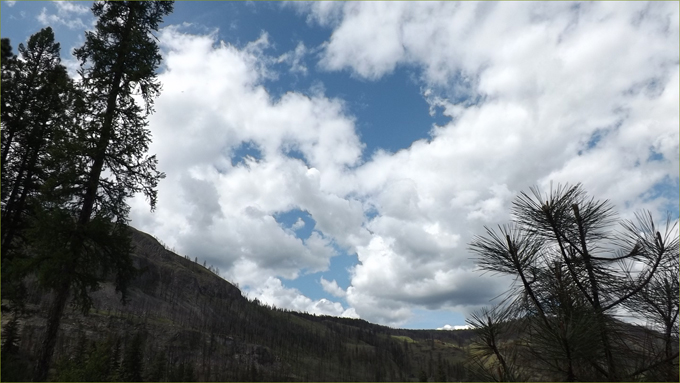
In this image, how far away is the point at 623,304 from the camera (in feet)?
13.6

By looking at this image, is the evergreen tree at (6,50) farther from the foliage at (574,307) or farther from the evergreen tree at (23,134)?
the foliage at (574,307)

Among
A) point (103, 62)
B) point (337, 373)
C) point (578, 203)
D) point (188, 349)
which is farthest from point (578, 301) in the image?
point (337, 373)

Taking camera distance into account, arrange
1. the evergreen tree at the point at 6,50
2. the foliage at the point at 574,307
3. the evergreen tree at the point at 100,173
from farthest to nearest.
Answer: the evergreen tree at the point at 6,50 → the evergreen tree at the point at 100,173 → the foliage at the point at 574,307

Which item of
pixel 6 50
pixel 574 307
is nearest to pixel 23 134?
pixel 6 50

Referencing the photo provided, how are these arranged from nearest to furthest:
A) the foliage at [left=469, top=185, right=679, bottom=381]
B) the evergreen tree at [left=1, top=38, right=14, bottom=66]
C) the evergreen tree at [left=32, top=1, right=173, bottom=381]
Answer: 1. the foliage at [left=469, top=185, right=679, bottom=381]
2. the evergreen tree at [left=32, top=1, right=173, bottom=381]
3. the evergreen tree at [left=1, top=38, right=14, bottom=66]

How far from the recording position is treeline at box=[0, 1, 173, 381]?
13023 millimetres

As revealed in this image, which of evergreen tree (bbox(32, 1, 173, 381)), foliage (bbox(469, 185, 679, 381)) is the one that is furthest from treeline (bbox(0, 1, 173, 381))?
foliage (bbox(469, 185, 679, 381))

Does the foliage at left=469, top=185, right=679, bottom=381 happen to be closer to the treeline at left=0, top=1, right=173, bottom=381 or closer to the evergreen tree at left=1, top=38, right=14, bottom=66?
the treeline at left=0, top=1, right=173, bottom=381

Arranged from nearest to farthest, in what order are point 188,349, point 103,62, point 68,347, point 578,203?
point 578,203 < point 103,62 < point 68,347 < point 188,349

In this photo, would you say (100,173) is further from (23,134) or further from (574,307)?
(574,307)

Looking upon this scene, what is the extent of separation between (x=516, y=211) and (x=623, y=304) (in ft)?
4.84

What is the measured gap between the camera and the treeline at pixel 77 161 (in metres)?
13.0

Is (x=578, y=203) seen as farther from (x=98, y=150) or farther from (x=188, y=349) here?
(x=188, y=349)

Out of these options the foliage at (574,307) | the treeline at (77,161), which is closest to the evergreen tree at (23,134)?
the treeline at (77,161)
